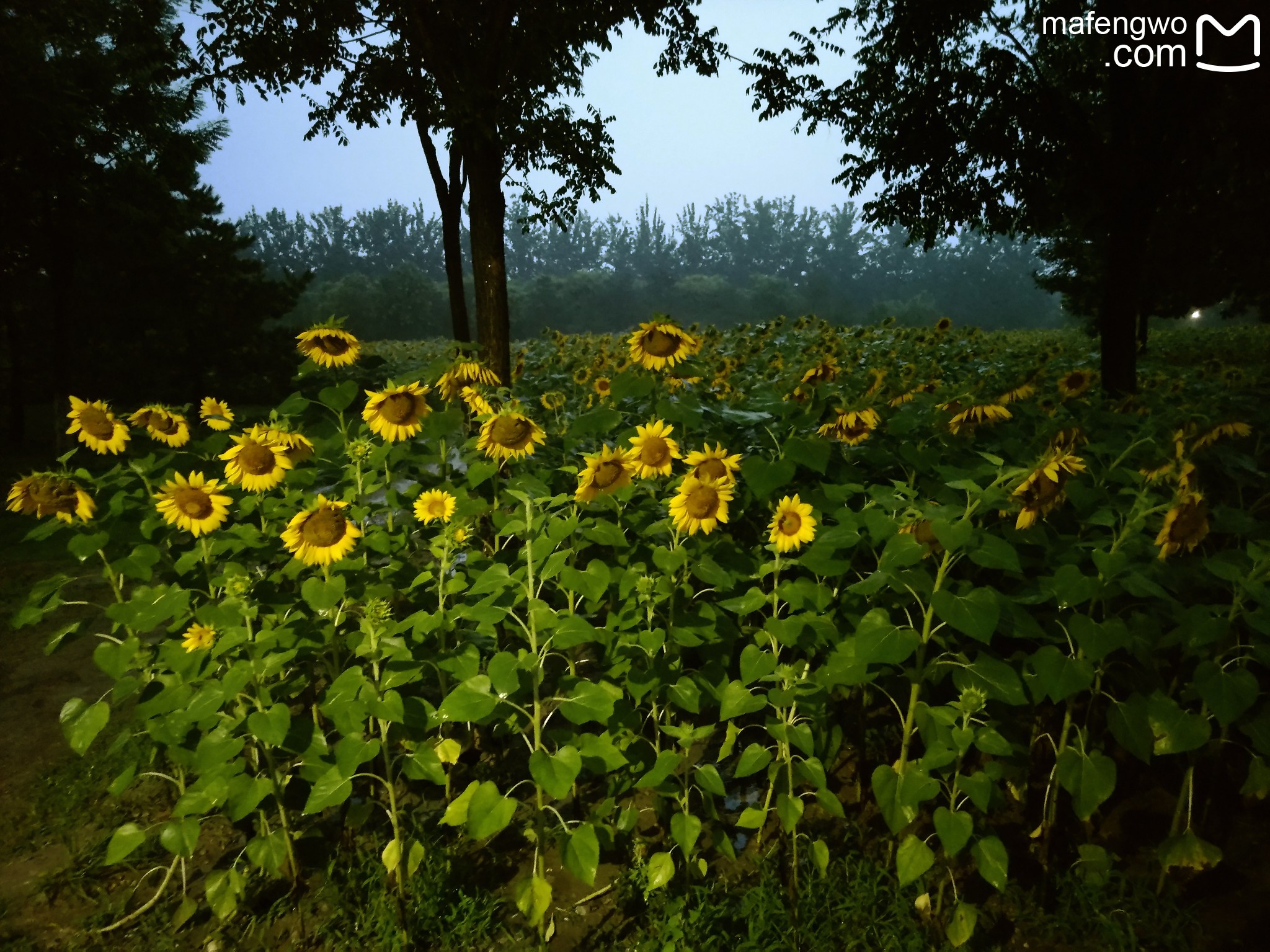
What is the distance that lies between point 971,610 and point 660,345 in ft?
4.29

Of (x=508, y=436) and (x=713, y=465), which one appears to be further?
(x=508, y=436)

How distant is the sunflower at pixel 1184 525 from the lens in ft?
6.02

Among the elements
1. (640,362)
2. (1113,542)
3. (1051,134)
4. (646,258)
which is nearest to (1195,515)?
(1113,542)

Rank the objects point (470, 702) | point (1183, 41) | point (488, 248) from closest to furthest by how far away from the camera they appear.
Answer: point (470, 702)
point (488, 248)
point (1183, 41)

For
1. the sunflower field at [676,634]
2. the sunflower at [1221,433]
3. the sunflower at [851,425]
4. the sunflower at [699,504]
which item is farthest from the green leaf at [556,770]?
the sunflower at [1221,433]

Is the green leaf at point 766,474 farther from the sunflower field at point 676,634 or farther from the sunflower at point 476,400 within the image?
the sunflower at point 476,400

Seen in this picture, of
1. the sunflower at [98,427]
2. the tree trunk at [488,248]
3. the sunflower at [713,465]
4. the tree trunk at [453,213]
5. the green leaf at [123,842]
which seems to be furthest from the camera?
the tree trunk at [453,213]

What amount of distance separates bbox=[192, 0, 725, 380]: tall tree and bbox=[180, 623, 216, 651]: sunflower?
2307 millimetres

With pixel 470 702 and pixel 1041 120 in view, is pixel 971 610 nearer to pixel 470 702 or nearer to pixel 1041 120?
pixel 470 702

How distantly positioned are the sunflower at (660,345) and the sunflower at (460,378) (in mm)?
545

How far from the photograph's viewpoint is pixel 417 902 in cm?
214

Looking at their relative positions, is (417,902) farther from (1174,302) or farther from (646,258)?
(646,258)

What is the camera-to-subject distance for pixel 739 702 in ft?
6.54

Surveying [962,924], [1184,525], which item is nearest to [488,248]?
[1184,525]
